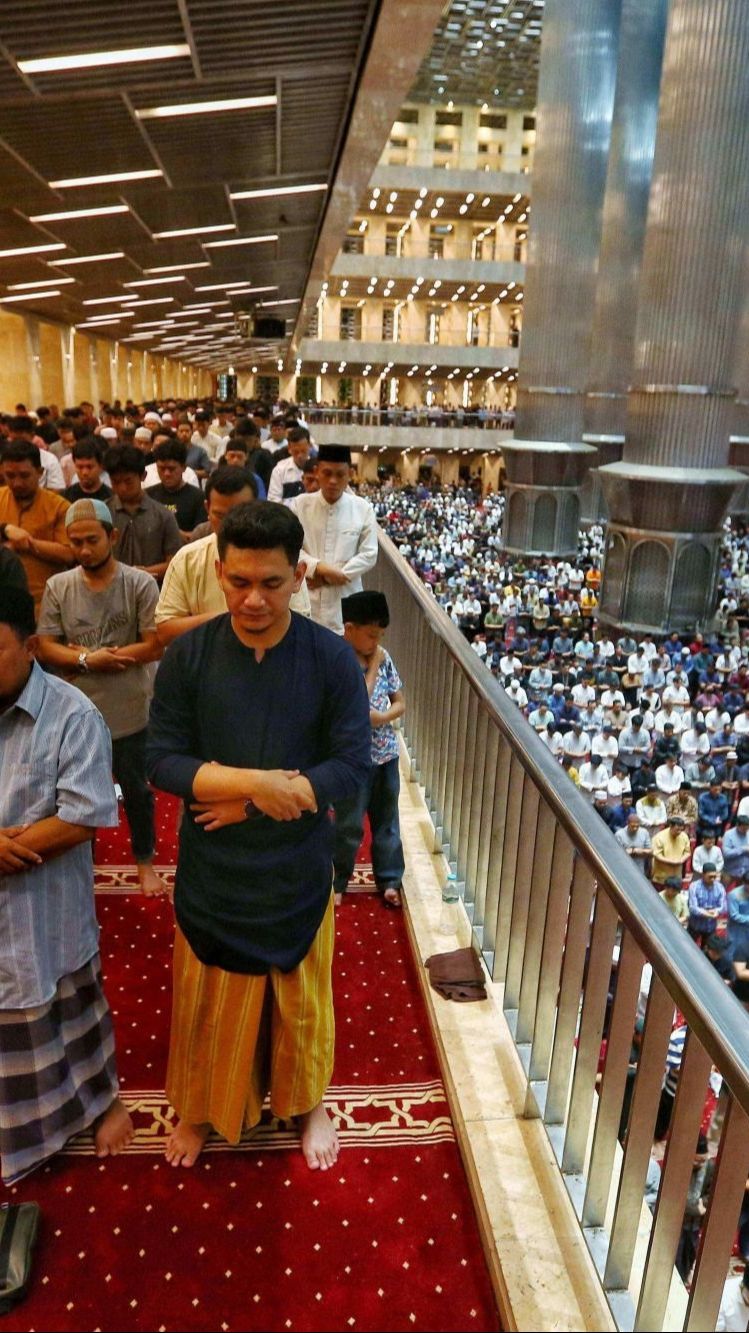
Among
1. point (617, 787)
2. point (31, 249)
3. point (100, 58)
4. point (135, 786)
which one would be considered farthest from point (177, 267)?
point (135, 786)

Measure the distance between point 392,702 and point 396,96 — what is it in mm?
4814

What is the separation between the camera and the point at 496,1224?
2.12 metres

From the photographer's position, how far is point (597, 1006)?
6.81ft

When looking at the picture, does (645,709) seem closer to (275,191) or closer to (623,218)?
(275,191)

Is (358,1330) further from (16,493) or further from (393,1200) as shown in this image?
(16,493)

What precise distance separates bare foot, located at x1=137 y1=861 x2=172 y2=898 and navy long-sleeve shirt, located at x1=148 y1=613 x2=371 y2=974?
4.98 feet

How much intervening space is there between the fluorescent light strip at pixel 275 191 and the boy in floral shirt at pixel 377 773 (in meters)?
8.68

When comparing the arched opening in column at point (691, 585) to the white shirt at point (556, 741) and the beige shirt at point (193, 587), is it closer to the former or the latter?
the white shirt at point (556, 741)

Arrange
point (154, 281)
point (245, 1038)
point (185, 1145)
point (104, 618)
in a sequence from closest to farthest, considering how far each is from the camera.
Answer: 1. point (245, 1038)
2. point (185, 1145)
3. point (104, 618)
4. point (154, 281)

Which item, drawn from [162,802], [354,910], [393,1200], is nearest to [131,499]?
[162,802]

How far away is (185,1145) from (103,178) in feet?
31.4

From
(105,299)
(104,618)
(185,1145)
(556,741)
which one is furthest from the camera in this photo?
(105,299)

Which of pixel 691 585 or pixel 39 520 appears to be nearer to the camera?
pixel 39 520

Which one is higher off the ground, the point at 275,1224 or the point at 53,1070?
the point at 53,1070
